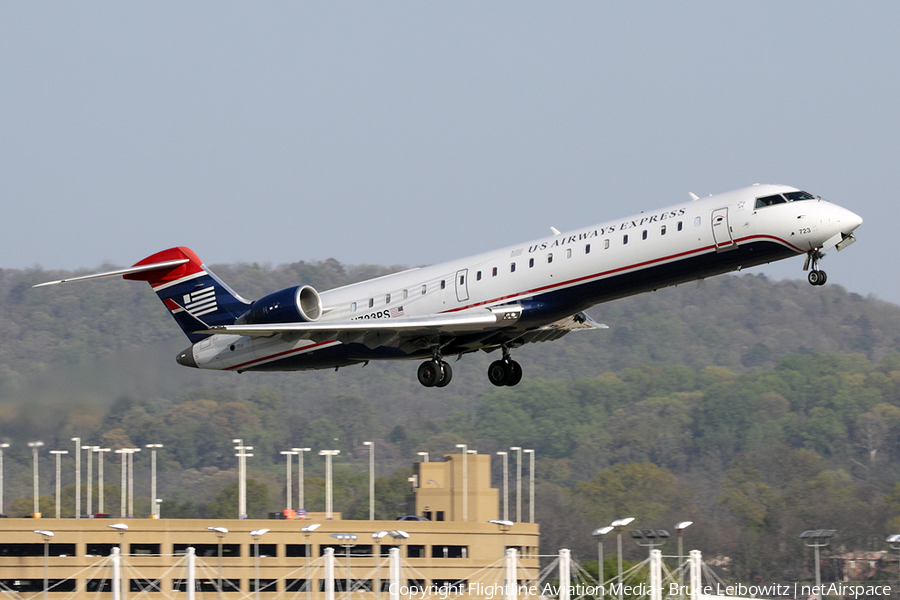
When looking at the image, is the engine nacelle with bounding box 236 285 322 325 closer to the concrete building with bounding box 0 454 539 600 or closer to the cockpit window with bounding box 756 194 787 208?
the cockpit window with bounding box 756 194 787 208

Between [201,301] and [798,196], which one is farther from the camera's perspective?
[201,301]

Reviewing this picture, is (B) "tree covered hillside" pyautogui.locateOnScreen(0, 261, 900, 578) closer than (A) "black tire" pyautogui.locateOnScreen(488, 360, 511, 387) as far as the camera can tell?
No

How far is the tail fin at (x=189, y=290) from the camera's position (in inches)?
1186

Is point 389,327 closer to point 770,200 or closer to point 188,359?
point 188,359

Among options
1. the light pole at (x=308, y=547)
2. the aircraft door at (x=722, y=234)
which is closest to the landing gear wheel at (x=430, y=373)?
the aircraft door at (x=722, y=234)

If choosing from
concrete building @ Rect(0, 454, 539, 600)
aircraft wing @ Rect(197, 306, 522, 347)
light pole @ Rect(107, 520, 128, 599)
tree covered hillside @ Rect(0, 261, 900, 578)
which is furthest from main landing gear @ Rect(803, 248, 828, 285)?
light pole @ Rect(107, 520, 128, 599)

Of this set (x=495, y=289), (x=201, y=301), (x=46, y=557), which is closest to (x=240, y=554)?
(x=46, y=557)

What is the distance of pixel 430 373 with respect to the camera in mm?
27562

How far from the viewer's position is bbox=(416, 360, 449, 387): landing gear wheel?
2750cm

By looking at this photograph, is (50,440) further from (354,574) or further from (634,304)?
(634,304)

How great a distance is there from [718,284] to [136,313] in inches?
3399

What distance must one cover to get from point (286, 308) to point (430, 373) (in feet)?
11.5

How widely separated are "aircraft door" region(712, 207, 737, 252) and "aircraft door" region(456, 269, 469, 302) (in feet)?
18.0

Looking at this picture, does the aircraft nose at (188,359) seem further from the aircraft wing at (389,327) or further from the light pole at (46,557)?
the light pole at (46,557)
